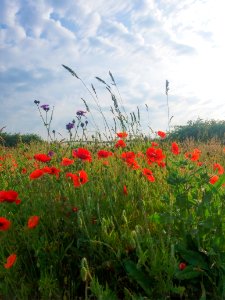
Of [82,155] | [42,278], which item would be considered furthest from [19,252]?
[82,155]

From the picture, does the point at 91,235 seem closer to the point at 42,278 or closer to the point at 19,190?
the point at 42,278

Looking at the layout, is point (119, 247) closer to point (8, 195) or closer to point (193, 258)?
point (193, 258)

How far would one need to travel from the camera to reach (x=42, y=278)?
100 inches

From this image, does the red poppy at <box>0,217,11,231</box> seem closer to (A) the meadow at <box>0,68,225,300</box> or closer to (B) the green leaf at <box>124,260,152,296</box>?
(A) the meadow at <box>0,68,225,300</box>

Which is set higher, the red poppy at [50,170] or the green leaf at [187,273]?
the red poppy at [50,170]

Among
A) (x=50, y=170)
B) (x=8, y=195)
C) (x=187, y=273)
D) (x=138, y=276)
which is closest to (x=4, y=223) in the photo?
(x=8, y=195)

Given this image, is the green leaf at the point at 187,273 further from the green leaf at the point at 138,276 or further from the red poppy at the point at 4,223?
the red poppy at the point at 4,223

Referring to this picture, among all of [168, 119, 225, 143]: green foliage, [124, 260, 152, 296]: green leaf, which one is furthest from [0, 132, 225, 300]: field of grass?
[168, 119, 225, 143]: green foliage

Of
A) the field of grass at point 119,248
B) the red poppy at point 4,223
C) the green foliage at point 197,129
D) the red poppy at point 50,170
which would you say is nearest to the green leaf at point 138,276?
the field of grass at point 119,248

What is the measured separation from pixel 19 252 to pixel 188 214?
116 cm

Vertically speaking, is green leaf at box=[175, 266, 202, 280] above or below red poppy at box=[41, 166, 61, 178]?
below

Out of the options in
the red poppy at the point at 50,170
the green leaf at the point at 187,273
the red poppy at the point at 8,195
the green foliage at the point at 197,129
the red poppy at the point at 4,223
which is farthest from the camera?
the green foliage at the point at 197,129

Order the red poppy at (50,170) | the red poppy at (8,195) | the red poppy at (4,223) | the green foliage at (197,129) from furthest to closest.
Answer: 1. the green foliage at (197,129)
2. the red poppy at (50,170)
3. the red poppy at (8,195)
4. the red poppy at (4,223)

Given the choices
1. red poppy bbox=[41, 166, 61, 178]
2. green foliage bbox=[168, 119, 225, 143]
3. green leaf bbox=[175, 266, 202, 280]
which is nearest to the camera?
green leaf bbox=[175, 266, 202, 280]
